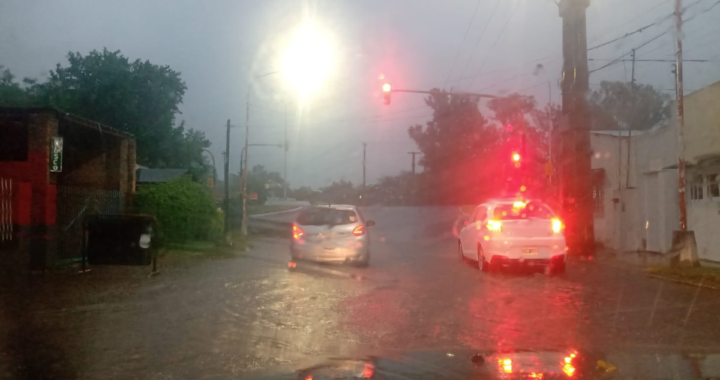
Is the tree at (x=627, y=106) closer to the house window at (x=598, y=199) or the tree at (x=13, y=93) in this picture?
the house window at (x=598, y=199)

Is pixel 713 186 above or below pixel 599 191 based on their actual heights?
below

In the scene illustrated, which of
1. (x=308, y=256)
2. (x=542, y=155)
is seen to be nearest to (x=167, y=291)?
(x=308, y=256)

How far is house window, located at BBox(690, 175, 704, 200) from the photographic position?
67.0ft

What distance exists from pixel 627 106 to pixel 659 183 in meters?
21.0

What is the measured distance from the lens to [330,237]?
16.8 metres

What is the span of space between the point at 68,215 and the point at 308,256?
5.77 m

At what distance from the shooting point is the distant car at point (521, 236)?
590 inches

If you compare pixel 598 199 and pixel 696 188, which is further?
pixel 598 199

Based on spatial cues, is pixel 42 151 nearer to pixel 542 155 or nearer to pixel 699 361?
pixel 699 361

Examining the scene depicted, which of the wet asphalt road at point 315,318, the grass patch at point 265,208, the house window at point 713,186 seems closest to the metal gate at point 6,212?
the wet asphalt road at point 315,318

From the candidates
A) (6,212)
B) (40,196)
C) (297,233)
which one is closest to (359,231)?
(297,233)

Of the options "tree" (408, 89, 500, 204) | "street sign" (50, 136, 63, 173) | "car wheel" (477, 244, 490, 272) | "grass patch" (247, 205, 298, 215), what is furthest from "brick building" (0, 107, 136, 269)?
"grass patch" (247, 205, 298, 215)

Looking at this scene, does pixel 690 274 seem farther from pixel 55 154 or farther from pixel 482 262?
pixel 55 154

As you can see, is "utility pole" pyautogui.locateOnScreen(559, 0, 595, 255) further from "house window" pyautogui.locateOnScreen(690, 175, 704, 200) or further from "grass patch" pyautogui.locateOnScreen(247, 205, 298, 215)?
"grass patch" pyautogui.locateOnScreen(247, 205, 298, 215)
